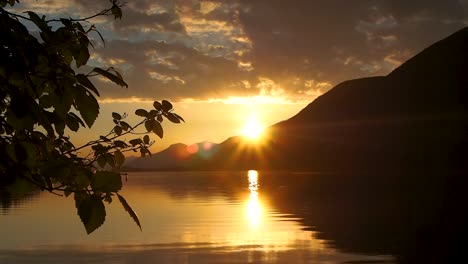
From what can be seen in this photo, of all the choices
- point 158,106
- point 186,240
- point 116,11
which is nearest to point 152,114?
point 158,106

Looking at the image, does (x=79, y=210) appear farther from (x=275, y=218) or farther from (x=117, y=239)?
(x=275, y=218)

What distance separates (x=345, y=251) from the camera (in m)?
43.2

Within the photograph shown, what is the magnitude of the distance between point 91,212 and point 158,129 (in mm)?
1748

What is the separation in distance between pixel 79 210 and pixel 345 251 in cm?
4179

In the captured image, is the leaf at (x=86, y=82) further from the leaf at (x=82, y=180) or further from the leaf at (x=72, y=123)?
the leaf at (x=72, y=123)

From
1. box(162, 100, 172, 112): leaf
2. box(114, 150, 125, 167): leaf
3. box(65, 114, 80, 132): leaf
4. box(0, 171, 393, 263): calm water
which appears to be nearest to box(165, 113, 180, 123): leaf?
box(162, 100, 172, 112): leaf

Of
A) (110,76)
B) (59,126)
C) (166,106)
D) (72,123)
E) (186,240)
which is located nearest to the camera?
(110,76)

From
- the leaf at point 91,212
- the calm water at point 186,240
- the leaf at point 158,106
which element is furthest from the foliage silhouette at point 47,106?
the calm water at point 186,240

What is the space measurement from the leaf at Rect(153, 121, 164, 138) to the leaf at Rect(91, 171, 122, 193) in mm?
1556

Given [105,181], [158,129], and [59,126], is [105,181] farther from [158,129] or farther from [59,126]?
[158,129]

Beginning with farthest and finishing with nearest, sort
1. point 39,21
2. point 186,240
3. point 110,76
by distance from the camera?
point 186,240 < point 39,21 < point 110,76

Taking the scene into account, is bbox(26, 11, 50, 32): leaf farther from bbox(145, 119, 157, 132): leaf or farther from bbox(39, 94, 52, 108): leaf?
bbox(145, 119, 157, 132): leaf

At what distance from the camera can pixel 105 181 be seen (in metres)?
3.23

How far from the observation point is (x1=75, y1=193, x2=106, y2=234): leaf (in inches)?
125
